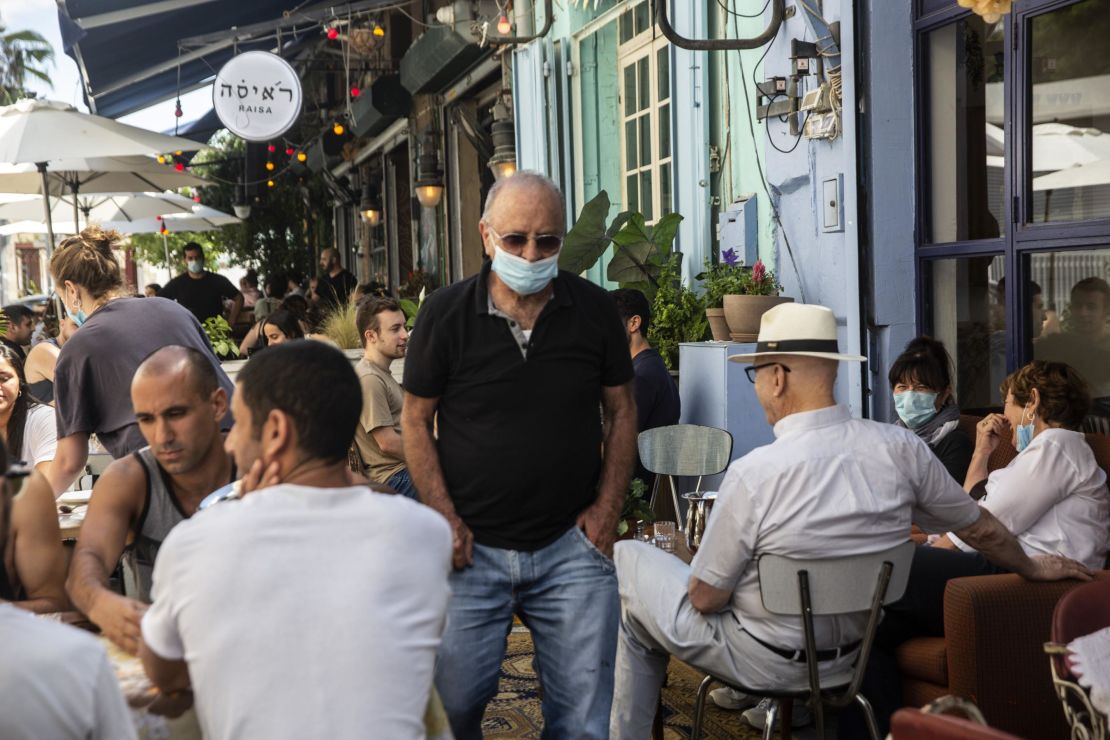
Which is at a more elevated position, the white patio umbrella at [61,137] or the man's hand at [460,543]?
the white patio umbrella at [61,137]

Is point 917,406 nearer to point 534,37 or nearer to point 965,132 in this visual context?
point 965,132

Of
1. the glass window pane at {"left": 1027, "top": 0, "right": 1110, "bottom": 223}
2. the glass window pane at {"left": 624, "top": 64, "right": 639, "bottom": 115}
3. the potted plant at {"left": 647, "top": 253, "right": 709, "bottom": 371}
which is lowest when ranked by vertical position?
the potted plant at {"left": 647, "top": 253, "right": 709, "bottom": 371}

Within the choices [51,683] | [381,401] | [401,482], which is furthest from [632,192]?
[51,683]

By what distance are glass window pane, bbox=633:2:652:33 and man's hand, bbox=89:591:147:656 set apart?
6906 mm

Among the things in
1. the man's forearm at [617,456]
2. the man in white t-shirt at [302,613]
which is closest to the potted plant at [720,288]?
the man's forearm at [617,456]

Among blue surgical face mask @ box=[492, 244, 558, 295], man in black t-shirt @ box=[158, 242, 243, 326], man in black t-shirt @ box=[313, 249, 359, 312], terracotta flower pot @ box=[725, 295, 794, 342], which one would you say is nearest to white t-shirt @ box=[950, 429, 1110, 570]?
blue surgical face mask @ box=[492, 244, 558, 295]

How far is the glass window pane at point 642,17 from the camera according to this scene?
8844mm

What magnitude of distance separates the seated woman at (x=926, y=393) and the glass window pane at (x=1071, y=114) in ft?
2.47

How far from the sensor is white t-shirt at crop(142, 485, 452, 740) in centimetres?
199

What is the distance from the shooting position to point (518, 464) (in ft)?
10.4

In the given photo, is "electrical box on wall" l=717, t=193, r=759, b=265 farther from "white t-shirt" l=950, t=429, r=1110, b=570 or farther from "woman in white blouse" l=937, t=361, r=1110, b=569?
"white t-shirt" l=950, t=429, r=1110, b=570

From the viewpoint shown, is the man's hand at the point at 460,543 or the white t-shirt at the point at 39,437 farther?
the white t-shirt at the point at 39,437

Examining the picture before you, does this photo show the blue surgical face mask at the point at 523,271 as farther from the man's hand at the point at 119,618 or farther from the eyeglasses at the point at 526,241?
the man's hand at the point at 119,618

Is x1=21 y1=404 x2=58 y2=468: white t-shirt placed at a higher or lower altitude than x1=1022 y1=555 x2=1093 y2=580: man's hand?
higher
